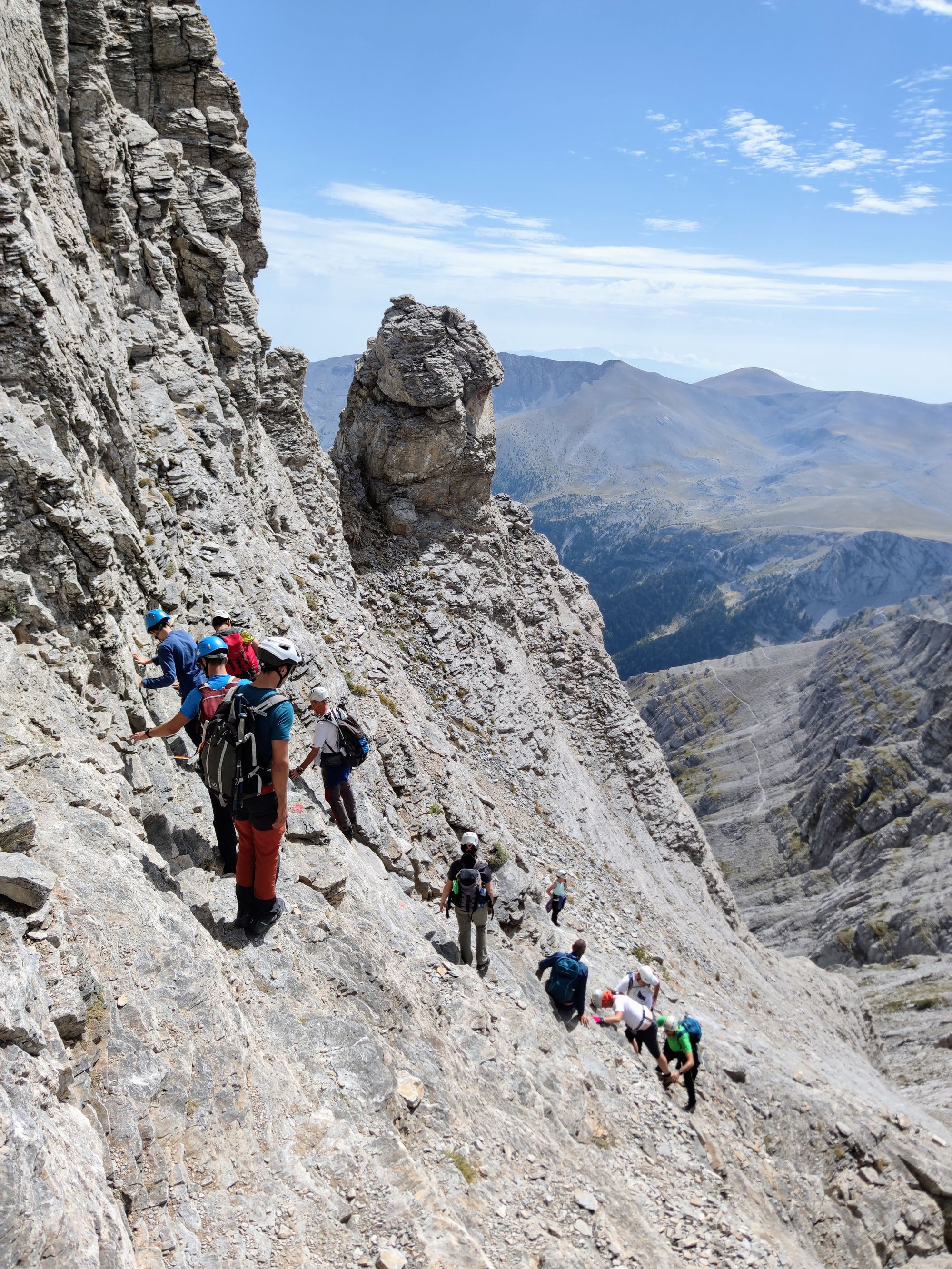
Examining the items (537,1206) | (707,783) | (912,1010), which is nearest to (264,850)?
(537,1206)

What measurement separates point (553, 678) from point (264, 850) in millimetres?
33082

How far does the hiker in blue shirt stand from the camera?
1758 cm

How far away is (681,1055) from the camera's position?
18.7m

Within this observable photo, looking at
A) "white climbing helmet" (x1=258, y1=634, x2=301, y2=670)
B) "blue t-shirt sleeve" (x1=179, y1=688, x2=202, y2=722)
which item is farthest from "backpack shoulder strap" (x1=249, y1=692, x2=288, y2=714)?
"blue t-shirt sleeve" (x1=179, y1=688, x2=202, y2=722)

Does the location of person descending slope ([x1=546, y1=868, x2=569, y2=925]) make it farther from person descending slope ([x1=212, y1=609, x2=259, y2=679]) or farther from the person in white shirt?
person descending slope ([x1=212, y1=609, x2=259, y2=679])

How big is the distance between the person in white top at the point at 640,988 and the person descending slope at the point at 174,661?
42.5ft

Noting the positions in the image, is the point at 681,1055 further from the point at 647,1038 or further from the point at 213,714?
the point at 213,714

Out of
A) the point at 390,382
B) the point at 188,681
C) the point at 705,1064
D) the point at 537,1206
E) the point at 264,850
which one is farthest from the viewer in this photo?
the point at 390,382

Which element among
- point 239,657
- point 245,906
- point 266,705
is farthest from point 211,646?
point 245,906

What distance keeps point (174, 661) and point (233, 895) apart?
367 cm

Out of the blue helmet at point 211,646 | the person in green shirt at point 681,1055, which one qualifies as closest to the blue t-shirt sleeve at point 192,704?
the blue helmet at point 211,646

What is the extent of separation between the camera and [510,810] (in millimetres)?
32031

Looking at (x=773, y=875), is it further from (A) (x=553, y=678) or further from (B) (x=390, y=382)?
(B) (x=390, y=382)

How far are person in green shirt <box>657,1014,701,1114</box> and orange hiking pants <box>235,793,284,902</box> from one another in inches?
481
